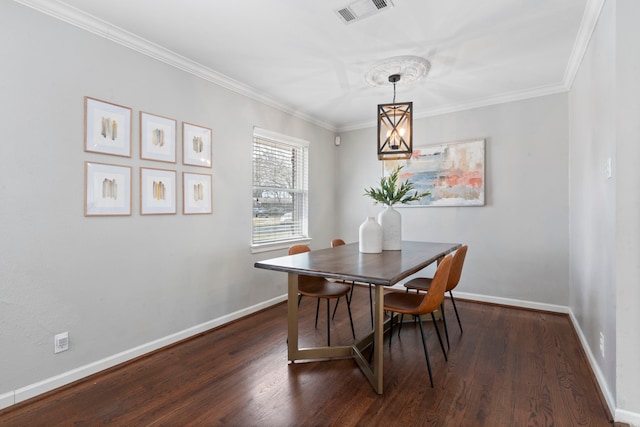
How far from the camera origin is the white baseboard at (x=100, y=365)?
1.98m

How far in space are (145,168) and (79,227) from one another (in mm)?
658

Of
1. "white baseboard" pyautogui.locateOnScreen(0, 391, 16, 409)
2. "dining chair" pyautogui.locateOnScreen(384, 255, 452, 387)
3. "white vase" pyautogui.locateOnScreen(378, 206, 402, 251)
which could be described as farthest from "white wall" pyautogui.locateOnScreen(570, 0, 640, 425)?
"white baseboard" pyautogui.locateOnScreen(0, 391, 16, 409)

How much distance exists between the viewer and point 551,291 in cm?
363

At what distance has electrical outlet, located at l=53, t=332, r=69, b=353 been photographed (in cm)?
215

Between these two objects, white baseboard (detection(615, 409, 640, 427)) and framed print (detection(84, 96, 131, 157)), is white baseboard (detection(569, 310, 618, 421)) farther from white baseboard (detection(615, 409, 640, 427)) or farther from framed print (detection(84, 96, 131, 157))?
framed print (detection(84, 96, 131, 157))

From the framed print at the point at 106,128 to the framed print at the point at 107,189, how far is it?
0.13 metres

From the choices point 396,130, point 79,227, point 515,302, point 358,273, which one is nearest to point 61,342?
point 79,227

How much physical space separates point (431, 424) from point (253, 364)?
132 centimetres

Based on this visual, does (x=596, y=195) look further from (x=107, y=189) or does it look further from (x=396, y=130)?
(x=107, y=189)

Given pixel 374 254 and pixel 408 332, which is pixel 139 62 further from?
pixel 408 332

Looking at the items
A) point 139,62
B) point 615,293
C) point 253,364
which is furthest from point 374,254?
point 139,62

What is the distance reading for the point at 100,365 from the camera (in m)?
2.36

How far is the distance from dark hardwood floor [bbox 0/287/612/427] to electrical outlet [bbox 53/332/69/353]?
261 mm

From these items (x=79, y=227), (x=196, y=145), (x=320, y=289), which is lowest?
(x=320, y=289)
